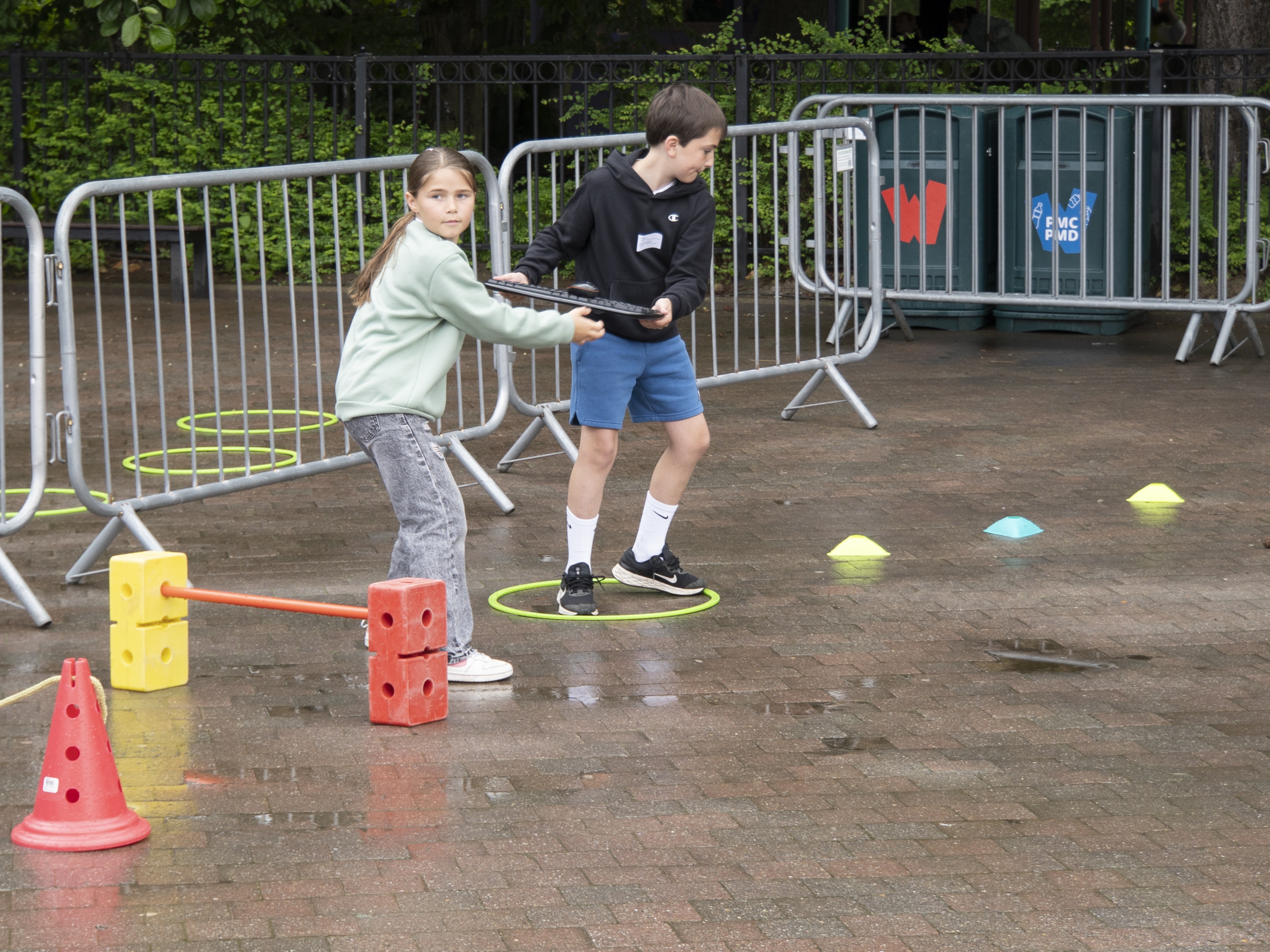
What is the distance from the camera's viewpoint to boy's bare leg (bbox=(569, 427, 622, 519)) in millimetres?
6277

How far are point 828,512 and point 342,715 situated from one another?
316 cm

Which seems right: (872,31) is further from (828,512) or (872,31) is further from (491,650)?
(491,650)

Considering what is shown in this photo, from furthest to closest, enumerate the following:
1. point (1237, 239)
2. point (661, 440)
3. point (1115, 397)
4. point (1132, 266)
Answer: point (1237, 239) → point (1132, 266) → point (1115, 397) → point (661, 440)

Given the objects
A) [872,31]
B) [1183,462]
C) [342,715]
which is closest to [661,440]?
[1183,462]

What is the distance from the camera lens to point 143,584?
534cm

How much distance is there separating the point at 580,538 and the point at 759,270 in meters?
9.57

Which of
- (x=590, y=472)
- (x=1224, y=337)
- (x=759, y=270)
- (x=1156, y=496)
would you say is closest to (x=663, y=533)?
(x=590, y=472)

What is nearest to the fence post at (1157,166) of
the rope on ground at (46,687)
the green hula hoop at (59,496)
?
the green hula hoop at (59,496)

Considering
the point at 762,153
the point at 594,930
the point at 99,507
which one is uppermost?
Result: the point at 762,153

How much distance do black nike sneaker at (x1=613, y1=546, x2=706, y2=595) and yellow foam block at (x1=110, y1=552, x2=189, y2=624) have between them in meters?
1.73

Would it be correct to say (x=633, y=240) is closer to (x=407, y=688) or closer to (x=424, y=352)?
(x=424, y=352)

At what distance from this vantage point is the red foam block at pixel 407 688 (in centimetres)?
503

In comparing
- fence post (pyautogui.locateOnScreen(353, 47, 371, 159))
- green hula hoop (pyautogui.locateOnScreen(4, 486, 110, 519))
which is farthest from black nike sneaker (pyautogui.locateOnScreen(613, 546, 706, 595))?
fence post (pyautogui.locateOnScreen(353, 47, 371, 159))

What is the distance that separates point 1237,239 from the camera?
14758 mm
